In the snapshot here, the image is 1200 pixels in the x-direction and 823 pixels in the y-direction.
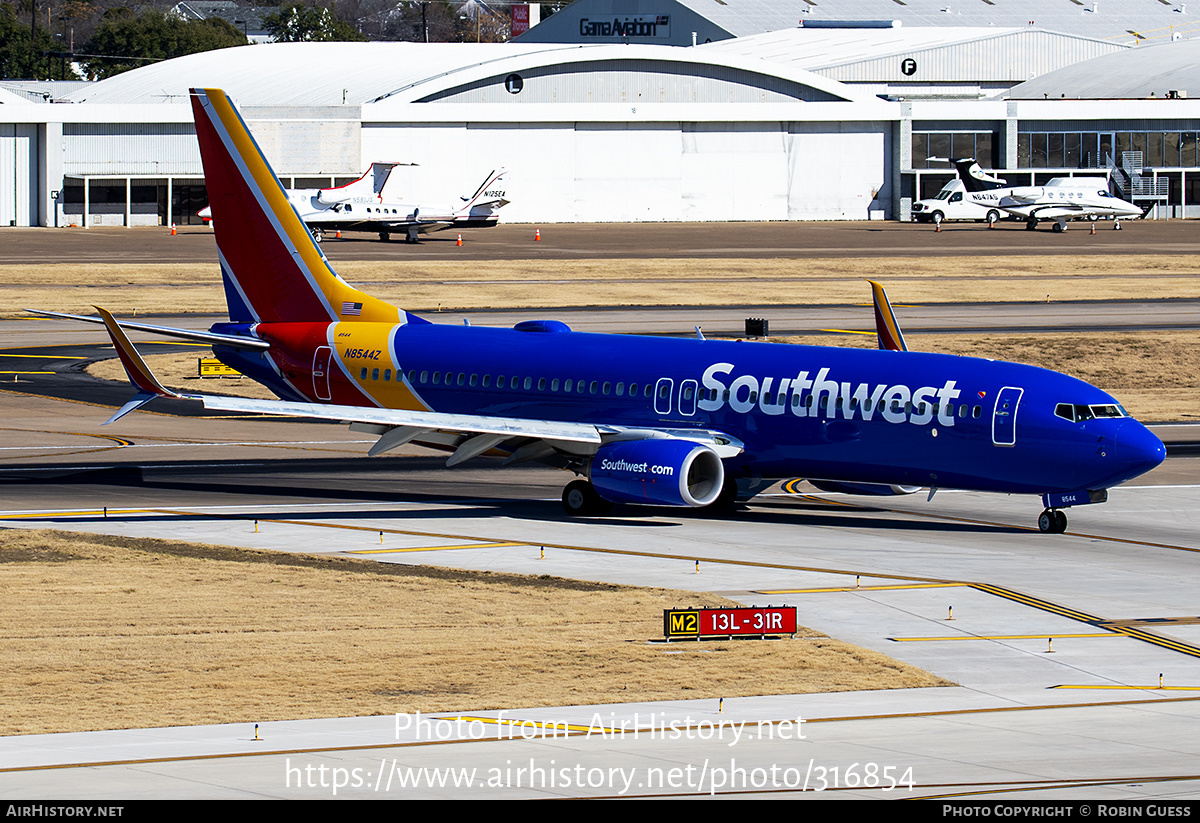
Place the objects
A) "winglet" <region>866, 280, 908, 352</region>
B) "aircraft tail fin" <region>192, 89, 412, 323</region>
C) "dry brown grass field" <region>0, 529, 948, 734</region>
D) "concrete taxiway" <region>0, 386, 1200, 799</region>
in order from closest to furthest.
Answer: "concrete taxiway" <region>0, 386, 1200, 799</region>
"dry brown grass field" <region>0, 529, 948, 734</region>
"winglet" <region>866, 280, 908, 352</region>
"aircraft tail fin" <region>192, 89, 412, 323</region>

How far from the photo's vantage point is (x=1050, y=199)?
543ft

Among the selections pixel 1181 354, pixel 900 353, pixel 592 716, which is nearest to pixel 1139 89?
pixel 1181 354

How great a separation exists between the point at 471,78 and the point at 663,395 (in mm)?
130696

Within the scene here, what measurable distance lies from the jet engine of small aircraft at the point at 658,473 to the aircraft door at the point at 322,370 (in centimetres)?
924

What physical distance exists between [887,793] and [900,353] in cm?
2315

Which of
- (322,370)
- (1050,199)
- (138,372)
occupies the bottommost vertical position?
(322,370)

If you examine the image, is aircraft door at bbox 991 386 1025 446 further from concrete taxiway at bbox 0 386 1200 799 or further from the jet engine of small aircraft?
the jet engine of small aircraft

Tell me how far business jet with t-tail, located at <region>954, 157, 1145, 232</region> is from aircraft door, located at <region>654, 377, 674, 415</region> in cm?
12994

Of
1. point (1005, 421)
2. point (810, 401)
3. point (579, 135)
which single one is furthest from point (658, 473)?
point (579, 135)

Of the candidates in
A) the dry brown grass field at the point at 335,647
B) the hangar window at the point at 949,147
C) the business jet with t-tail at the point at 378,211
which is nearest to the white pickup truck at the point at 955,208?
the hangar window at the point at 949,147

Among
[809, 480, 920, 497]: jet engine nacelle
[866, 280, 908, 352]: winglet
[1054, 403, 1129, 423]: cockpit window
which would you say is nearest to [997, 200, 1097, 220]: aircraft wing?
[866, 280, 908, 352]: winglet

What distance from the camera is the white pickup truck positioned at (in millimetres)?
167500

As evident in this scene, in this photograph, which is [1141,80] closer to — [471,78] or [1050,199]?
[1050,199]
